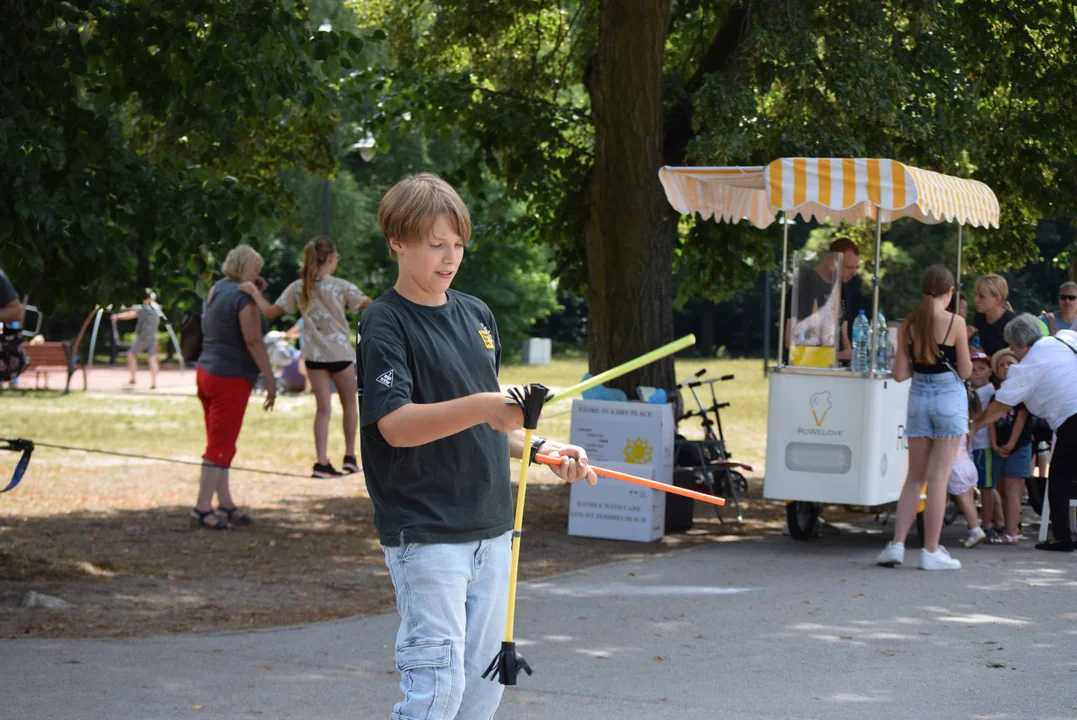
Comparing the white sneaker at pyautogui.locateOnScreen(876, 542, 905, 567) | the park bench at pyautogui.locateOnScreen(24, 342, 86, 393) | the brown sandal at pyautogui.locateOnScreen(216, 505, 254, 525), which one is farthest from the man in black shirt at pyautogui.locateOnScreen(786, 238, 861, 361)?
the park bench at pyautogui.locateOnScreen(24, 342, 86, 393)

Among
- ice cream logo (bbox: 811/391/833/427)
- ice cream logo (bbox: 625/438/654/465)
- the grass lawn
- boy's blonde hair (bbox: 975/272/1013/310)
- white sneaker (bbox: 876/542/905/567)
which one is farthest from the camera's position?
boy's blonde hair (bbox: 975/272/1013/310)

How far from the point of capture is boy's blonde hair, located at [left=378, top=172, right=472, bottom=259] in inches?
129

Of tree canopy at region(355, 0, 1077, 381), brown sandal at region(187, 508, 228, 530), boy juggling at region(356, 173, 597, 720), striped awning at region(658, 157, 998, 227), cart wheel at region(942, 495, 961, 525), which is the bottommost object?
brown sandal at region(187, 508, 228, 530)

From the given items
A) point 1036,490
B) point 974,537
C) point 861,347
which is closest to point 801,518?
point 974,537

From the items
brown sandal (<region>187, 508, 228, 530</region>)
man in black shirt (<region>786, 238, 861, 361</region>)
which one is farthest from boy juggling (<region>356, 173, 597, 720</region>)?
brown sandal (<region>187, 508, 228, 530</region>)

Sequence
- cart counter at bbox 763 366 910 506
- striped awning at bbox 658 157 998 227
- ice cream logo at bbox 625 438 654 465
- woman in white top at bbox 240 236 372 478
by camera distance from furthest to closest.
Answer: woman in white top at bbox 240 236 372 478, ice cream logo at bbox 625 438 654 465, cart counter at bbox 763 366 910 506, striped awning at bbox 658 157 998 227

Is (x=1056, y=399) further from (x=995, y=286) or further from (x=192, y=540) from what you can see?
(x=192, y=540)

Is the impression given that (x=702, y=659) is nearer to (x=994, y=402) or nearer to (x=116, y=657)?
(x=116, y=657)

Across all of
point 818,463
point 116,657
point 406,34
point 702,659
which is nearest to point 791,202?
point 818,463

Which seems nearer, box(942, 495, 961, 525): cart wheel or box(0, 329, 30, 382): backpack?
box(0, 329, 30, 382): backpack

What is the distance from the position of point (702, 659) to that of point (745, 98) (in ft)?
20.0

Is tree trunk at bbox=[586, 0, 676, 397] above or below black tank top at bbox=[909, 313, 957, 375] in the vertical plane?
above

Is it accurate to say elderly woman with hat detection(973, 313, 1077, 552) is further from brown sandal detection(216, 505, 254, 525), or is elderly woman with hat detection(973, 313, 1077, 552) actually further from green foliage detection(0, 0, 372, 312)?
brown sandal detection(216, 505, 254, 525)

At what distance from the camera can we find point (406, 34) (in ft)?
50.1
